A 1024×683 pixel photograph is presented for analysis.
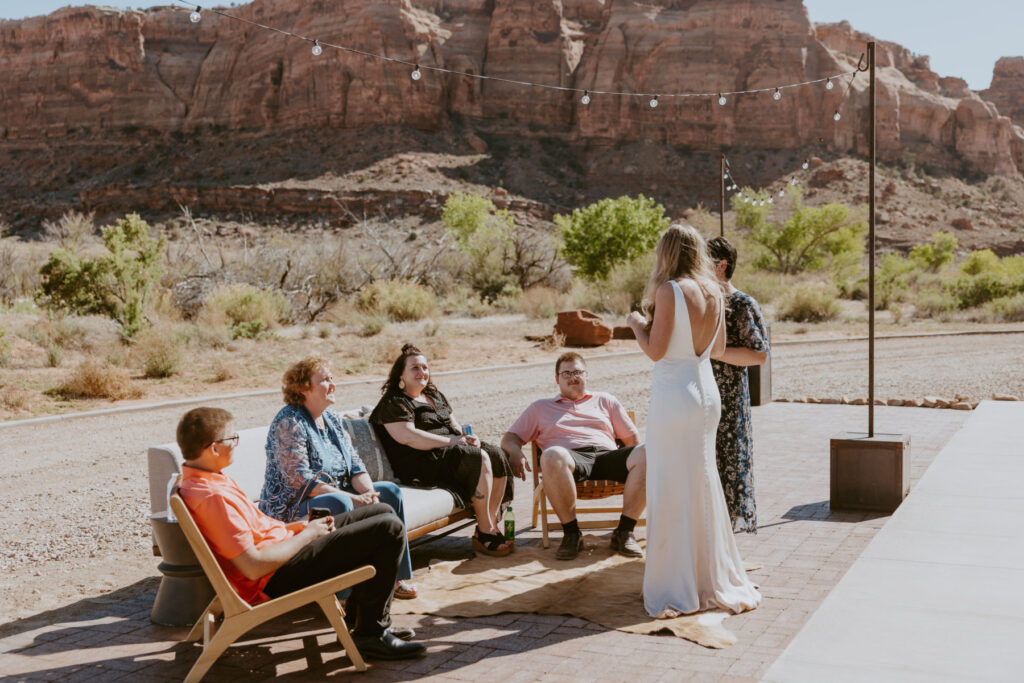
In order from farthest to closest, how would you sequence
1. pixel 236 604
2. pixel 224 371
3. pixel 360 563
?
1. pixel 224 371
2. pixel 360 563
3. pixel 236 604

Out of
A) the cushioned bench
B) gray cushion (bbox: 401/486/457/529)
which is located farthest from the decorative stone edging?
gray cushion (bbox: 401/486/457/529)

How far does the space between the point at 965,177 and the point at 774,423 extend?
8668cm

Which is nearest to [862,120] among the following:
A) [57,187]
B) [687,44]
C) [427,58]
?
[687,44]

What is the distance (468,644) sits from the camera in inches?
164

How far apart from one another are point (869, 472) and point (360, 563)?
400 centimetres

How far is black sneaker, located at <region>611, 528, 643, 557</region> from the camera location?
5441 mm

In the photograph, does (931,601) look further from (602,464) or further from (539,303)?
(539,303)


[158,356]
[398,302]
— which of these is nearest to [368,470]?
[158,356]

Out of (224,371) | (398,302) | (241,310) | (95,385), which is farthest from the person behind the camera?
(398,302)

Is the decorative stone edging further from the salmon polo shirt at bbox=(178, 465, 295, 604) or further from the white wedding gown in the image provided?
the salmon polo shirt at bbox=(178, 465, 295, 604)

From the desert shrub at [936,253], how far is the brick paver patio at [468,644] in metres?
58.3

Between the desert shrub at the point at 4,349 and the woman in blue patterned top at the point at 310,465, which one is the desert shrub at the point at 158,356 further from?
the woman in blue patterned top at the point at 310,465

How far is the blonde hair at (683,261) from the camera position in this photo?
4.32 meters

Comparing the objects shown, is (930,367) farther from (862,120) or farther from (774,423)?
(862,120)
